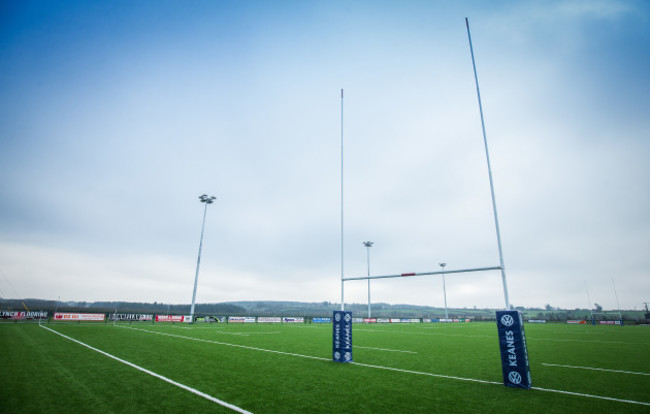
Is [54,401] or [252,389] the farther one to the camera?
[252,389]

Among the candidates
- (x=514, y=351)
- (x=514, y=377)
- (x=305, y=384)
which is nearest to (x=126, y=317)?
(x=305, y=384)

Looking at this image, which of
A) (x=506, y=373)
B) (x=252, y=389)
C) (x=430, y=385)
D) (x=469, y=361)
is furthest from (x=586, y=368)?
(x=252, y=389)

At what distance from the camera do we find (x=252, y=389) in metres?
6.38

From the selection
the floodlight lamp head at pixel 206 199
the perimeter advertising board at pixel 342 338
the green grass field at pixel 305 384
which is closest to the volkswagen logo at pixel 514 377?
the green grass field at pixel 305 384

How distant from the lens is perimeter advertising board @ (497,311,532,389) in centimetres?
665

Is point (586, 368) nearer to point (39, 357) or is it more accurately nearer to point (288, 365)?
point (288, 365)

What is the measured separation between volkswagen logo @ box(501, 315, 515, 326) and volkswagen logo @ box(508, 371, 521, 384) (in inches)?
42.3

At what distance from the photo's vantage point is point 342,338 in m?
9.85

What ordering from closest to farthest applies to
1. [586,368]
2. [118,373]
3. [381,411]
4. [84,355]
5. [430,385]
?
[381,411] → [430,385] → [118,373] → [586,368] → [84,355]

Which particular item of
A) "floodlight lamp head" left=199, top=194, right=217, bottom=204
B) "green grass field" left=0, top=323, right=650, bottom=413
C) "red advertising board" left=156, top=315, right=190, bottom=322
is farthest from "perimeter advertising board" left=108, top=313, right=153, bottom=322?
"green grass field" left=0, top=323, right=650, bottom=413

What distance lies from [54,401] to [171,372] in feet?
9.18

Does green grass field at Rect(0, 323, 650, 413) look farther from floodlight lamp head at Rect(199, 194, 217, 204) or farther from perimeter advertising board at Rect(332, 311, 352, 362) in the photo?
floodlight lamp head at Rect(199, 194, 217, 204)

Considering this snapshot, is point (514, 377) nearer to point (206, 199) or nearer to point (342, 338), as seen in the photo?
point (342, 338)

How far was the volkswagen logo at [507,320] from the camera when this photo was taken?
705 cm
